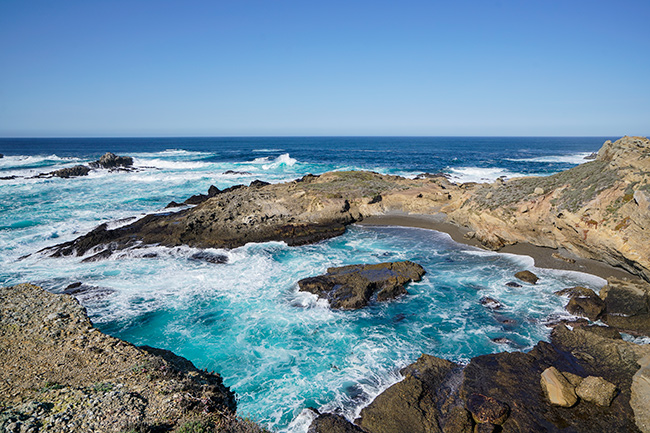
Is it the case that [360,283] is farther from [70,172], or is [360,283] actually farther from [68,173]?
[70,172]

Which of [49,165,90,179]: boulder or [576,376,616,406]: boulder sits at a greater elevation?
[49,165,90,179]: boulder

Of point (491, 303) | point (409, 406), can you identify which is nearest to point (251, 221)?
point (491, 303)

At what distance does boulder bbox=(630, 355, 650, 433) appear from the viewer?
7.65 m

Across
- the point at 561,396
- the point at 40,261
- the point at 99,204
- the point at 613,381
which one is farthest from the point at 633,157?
the point at 99,204

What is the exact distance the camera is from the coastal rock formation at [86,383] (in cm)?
680

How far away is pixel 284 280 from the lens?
16.7 meters

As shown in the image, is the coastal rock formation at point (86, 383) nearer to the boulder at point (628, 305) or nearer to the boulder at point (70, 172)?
the boulder at point (628, 305)

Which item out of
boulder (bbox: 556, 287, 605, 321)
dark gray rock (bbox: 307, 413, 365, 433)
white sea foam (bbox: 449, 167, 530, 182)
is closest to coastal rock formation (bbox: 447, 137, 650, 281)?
boulder (bbox: 556, 287, 605, 321)

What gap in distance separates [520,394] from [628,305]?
6.88 meters

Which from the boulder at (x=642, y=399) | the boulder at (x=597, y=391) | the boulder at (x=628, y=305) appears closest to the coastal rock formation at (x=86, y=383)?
the boulder at (x=597, y=391)

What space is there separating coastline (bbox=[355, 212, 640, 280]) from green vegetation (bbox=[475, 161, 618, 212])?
246 centimetres

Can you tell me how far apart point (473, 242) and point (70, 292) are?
20578 mm

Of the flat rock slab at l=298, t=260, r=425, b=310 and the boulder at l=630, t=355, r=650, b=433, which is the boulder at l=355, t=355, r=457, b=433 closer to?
the boulder at l=630, t=355, r=650, b=433

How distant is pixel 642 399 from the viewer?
25.8ft
